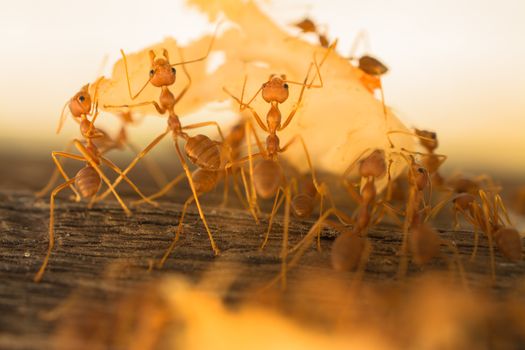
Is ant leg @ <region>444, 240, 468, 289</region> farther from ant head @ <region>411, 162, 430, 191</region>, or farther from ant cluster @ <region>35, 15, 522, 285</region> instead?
ant head @ <region>411, 162, 430, 191</region>

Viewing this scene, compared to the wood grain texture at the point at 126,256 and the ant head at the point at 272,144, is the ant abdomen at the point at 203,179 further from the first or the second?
the ant head at the point at 272,144

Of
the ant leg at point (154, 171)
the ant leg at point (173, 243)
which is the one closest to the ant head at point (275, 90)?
the ant leg at point (173, 243)

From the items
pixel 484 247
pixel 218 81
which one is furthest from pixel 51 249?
pixel 484 247

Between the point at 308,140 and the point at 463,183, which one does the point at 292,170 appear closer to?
the point at 308,140

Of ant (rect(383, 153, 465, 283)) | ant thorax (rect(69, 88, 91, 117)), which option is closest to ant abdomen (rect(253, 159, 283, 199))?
ant (rect(383, 153, 465, 283))

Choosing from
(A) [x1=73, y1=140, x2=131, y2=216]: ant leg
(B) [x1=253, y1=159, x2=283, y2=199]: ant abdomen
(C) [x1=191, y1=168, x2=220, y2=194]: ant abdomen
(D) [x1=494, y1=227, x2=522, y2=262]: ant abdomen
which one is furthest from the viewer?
(C) [x1=191, y1=168, x2=220, y2=194]: ant abdomen

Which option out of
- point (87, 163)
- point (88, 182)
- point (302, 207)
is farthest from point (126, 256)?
point (87, 163)
